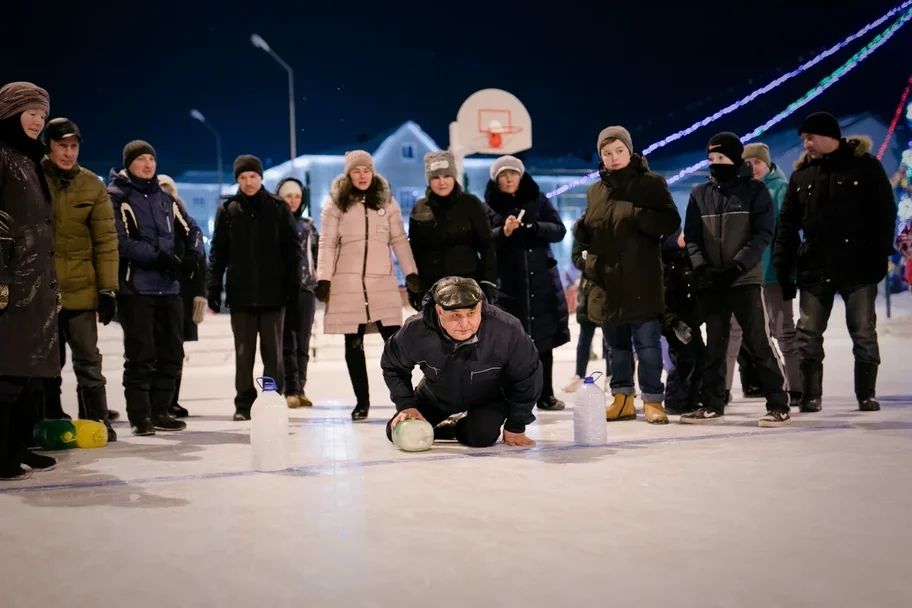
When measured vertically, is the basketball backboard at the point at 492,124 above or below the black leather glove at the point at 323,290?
above

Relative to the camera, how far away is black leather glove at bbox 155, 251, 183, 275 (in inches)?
226

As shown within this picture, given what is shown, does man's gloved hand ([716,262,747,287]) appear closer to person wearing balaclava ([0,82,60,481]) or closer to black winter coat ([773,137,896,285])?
black winter coat ([773,137,896,285])

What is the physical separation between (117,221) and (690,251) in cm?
346

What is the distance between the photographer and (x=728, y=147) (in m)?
5.55

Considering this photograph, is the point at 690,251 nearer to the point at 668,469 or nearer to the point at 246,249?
the point at 668,469

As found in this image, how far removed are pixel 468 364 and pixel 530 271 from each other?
202cm

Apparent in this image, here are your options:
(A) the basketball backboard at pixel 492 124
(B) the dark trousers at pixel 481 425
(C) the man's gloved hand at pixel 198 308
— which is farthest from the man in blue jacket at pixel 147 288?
(A) the basketball backboard at pixel 492 124

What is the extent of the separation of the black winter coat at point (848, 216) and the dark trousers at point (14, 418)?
14.8 ft

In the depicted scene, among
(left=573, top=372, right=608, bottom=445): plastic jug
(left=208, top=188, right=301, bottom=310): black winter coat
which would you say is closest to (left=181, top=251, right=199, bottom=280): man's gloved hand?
(left=208, top=188, right=301, bottom=310): black winter coat

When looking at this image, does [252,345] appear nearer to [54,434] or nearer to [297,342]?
[297,342]

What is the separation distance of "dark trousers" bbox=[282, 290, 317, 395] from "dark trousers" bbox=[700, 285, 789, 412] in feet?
10.7

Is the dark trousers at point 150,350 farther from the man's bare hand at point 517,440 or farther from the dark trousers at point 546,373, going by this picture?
the dark trousers at point 546,373

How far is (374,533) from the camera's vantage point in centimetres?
309

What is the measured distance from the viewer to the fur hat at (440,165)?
616cm
